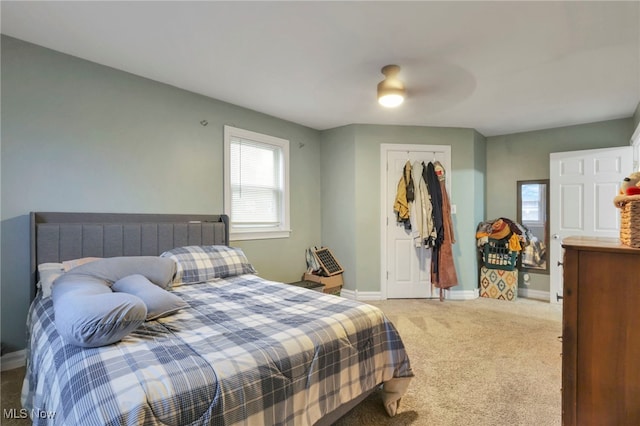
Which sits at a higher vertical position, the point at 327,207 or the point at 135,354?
the point at 327,207

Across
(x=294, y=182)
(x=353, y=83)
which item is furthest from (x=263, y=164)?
(x=353, y=83)

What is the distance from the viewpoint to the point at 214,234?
10.5 ft

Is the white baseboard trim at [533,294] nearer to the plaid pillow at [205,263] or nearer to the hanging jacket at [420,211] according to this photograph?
the hanging jacket at [420,211]

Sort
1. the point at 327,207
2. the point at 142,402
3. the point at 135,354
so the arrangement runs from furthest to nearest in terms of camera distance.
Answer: the point at 327,207 < the point at 135,354 < the point at 142,402

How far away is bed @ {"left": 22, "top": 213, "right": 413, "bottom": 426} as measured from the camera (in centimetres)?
101

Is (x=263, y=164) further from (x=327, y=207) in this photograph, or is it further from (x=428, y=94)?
(x=428, y=94)

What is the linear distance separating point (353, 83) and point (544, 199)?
342 cm

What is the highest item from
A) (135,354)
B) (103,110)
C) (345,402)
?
(103,110)

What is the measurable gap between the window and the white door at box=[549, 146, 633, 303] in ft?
11.4

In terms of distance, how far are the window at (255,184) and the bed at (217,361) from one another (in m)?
1.38

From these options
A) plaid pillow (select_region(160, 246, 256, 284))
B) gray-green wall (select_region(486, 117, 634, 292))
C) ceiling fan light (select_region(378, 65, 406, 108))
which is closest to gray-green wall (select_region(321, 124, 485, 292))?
gray-green wall (select_region(486, 117, 634, 292))

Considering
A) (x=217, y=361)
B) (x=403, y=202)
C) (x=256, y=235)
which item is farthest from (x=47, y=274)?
(x=403, y=202)

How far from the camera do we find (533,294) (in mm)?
4445

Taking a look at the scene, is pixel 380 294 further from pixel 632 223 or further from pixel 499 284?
pixel 632 223
